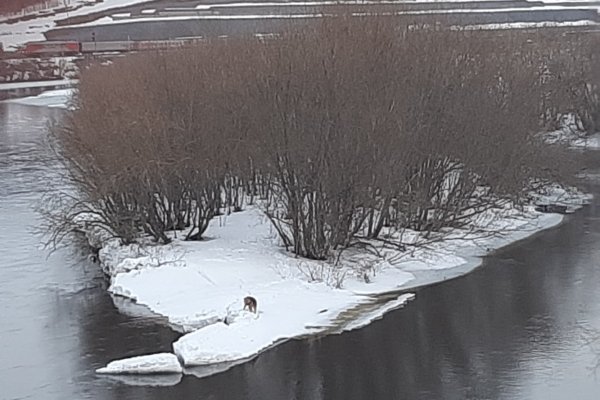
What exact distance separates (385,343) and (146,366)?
12.9 ft

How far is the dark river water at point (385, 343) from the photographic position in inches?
612

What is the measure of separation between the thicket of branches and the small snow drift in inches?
287

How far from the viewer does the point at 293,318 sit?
18984 mm

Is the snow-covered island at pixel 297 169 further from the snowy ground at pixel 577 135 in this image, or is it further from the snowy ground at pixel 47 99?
the snowy ground at pixel 47 99

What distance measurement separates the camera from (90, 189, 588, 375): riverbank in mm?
18062

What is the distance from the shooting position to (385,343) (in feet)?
58.1

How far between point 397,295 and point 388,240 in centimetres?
389

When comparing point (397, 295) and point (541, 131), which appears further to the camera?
point (541, 131)

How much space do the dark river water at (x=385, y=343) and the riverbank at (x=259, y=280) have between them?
0.46 metres

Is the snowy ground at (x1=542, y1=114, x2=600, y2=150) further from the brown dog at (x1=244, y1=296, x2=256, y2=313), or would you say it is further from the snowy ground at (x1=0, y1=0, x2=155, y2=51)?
the snowy ground at (x1=0, y1=0, x2=155, y2=51)

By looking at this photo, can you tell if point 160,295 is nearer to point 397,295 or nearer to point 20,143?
point 397,295

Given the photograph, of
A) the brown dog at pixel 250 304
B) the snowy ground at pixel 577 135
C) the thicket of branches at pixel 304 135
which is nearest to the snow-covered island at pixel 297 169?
the thicket of branches at pixel 304 135

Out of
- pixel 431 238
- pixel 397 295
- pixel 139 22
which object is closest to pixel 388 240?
pixel 431 238

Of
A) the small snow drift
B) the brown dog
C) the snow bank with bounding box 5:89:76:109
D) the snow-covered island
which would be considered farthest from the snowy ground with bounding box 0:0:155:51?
the small snow drift
